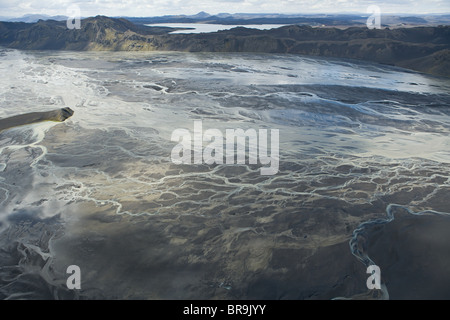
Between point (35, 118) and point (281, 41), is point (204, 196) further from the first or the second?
point (281, 41)

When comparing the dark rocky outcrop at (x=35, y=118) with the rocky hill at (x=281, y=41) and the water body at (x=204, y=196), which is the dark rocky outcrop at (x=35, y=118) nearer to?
the water body at (x=204, y=196)

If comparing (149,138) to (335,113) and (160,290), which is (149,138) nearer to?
(160,290)

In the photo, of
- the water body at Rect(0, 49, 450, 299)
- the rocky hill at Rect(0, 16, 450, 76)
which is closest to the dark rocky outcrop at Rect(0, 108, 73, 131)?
the water body at Rect(0, 49, 450, 299)

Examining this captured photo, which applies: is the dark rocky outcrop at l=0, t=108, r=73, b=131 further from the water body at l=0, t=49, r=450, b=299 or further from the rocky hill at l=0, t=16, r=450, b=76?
the rocky hill at l=0, t=16, r=450, b=76

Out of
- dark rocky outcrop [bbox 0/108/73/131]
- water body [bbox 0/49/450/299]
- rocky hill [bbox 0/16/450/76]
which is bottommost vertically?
water body [bbox 0/49/450/299]

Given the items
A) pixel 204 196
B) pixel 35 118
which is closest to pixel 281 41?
pixel 35 118

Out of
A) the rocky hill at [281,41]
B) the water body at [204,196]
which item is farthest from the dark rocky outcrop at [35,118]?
the rocky hill at [281,41]
